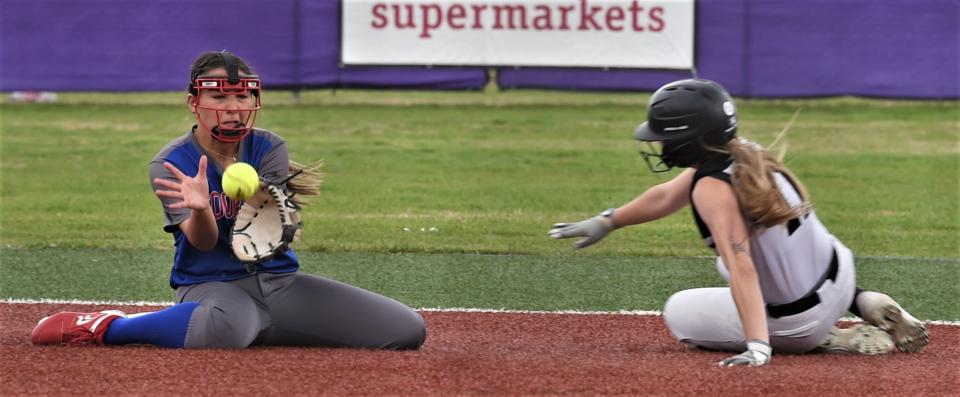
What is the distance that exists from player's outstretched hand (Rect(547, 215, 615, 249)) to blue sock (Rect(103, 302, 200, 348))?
151cm

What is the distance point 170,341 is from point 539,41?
42.8 feet

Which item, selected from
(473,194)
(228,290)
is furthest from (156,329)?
(473,194)

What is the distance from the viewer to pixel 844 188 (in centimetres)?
1330

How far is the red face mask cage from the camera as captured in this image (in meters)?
5.91

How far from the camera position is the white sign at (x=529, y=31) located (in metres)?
18.4

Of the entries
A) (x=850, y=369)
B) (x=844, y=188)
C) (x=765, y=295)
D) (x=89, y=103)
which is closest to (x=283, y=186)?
(x=765, y=295)

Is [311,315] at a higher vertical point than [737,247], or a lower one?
lower

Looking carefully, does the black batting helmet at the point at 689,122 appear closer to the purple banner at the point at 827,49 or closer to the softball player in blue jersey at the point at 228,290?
the softball player in blue jersey at the point at 228,290

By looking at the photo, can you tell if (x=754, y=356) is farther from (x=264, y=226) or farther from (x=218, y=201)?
(x=218, y=201)

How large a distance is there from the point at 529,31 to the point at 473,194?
6.08 metres

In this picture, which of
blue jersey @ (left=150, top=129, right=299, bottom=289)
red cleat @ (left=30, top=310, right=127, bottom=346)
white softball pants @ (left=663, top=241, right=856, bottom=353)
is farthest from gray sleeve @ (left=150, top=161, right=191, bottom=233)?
white softball pants @ (left=663, top=241, right=856, bottom=353)

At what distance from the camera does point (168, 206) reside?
19.0 ft

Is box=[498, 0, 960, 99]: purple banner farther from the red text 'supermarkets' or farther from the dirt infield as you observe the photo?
the dirt infield

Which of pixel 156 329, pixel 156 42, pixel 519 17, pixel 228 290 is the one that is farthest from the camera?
pixel 156 42
